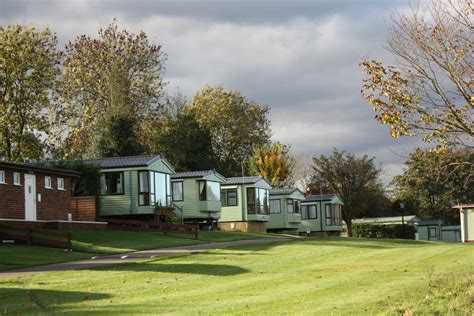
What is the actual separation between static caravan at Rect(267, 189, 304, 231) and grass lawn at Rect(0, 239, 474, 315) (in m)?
35.5

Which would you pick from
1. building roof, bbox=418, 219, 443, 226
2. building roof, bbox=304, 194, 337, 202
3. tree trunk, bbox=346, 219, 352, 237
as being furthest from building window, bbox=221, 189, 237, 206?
building roof, bbox=418, 219, 443, 226

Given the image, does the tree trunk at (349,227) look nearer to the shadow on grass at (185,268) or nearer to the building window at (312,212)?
the building window at (312,212)

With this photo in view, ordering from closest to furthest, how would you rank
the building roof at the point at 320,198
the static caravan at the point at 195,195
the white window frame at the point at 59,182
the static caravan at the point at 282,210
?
the white window frame at the point at 59,182 < the static caravan at the point at 195,195 < the static caravan at the point at 282,210 < the building roof at the point at 320,198

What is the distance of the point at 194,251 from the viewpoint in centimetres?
3106

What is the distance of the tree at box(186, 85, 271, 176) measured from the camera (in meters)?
75.4

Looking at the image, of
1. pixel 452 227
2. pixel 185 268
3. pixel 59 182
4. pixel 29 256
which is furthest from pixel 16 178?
pixel 452 227

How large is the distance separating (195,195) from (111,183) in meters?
7.13

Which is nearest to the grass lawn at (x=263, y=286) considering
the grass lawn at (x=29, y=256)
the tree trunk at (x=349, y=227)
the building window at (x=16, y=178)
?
the grass lawn at (x=29, y=256)

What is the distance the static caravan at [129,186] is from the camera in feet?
155

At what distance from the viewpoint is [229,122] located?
76.2m

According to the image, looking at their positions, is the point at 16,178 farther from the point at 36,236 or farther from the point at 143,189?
the point at 143,189

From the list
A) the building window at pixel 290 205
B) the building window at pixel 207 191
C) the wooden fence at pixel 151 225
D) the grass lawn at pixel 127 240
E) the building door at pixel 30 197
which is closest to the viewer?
the grass lawn at pixel 127 240

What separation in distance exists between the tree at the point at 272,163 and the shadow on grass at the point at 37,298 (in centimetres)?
5400

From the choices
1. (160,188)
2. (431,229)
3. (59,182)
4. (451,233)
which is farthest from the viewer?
(451,233)
